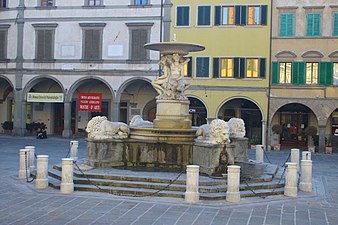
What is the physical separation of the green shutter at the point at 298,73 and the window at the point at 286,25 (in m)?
1.85

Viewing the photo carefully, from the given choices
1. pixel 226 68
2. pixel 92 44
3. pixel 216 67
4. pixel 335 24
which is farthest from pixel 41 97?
pixel 335 24

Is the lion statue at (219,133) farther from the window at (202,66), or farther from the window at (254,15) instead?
the window at (254,15)

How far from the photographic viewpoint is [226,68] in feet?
100

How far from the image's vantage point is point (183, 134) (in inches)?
586

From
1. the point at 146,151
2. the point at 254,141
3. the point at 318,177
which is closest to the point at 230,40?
the point at 254,141

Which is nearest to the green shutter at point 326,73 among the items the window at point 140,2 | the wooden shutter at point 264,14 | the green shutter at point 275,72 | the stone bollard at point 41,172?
the green shutter at point 275,72

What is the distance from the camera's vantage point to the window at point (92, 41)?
3231 cm

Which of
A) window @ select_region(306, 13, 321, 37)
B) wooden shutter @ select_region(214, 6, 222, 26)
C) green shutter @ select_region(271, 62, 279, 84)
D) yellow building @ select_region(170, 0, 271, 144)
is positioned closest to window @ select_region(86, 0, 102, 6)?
yellow building @ select_region(170, 0, 271, 144)

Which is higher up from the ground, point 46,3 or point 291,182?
point 46,3

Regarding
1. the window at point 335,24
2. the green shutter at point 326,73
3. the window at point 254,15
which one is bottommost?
the green shutter at point 326,73

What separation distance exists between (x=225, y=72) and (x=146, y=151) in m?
17.0

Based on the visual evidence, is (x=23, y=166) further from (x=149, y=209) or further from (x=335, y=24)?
(x=335, y=24)

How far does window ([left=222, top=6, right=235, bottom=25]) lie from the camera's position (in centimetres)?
3055

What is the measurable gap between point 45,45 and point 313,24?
1746 cm
